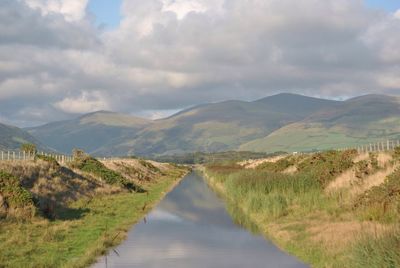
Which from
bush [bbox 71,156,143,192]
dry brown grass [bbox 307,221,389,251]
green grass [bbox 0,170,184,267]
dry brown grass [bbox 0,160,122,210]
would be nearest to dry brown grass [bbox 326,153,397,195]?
dry brown grass [bbox 307,221,389,251]

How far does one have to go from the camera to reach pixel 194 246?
28.6m

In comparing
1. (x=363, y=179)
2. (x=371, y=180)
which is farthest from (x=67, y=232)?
(x=363, y=179)

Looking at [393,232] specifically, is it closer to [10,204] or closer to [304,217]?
[304,217]

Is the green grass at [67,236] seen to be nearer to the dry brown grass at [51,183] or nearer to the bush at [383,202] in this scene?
the dry brown grass at [51,183]

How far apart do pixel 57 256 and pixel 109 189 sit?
33.9 metres

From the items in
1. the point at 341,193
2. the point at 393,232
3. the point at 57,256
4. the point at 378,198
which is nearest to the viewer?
the point at 393,232

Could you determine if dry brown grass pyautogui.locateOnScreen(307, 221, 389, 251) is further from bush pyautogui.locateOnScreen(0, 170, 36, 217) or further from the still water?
bush pyautogui.locateOnScreen(0, 170, 36, 217)

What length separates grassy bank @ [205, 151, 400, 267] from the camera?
17659 mm

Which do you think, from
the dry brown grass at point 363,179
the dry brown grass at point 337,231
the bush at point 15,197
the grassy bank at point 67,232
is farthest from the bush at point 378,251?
the bush at point 15,197

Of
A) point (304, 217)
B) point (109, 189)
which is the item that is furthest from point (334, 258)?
point (109, 189)

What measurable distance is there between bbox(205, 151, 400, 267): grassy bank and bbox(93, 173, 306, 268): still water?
1.39 m

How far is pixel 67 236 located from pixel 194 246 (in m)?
6.94

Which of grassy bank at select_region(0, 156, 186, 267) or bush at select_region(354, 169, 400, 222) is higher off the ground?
bush at select_region(354, 169, 400, 222)

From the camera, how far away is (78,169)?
65438 mm
